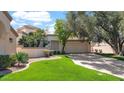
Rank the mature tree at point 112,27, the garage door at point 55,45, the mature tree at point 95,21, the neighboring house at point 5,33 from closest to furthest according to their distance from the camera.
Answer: the neighboring house at point 5,33 < the mature tree at point 95,21 < the mature tree at point 112,27 < the garage door at point 55,45

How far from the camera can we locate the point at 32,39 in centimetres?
2173

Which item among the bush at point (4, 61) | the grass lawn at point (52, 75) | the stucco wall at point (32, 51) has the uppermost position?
the stucco wall at point (32, 51)

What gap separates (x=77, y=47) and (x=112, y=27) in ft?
28.2

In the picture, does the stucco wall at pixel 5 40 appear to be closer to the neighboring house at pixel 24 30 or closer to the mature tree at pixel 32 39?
the neighboring house at pixel 24 30

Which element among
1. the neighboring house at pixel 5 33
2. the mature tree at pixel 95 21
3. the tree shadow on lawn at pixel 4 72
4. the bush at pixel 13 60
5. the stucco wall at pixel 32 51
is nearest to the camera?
the tree shadow on lawn at pixel 4 72

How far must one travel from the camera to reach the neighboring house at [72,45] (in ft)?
82.1

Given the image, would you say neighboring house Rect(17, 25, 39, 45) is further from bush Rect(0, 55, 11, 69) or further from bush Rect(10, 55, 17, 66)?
bush Rect(0, 55, 11, 69)

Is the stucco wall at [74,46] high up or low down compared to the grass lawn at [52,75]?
up

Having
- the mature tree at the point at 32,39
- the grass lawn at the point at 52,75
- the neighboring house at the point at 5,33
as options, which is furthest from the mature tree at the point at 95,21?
the neighboring house at the point at 5,33

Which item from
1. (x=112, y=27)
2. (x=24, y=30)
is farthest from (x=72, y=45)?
(x=24, y=30)

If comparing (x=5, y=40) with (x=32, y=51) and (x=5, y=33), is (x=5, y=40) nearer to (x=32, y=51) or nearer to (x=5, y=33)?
(x=5, y=33)

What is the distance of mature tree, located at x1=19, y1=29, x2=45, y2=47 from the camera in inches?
764
